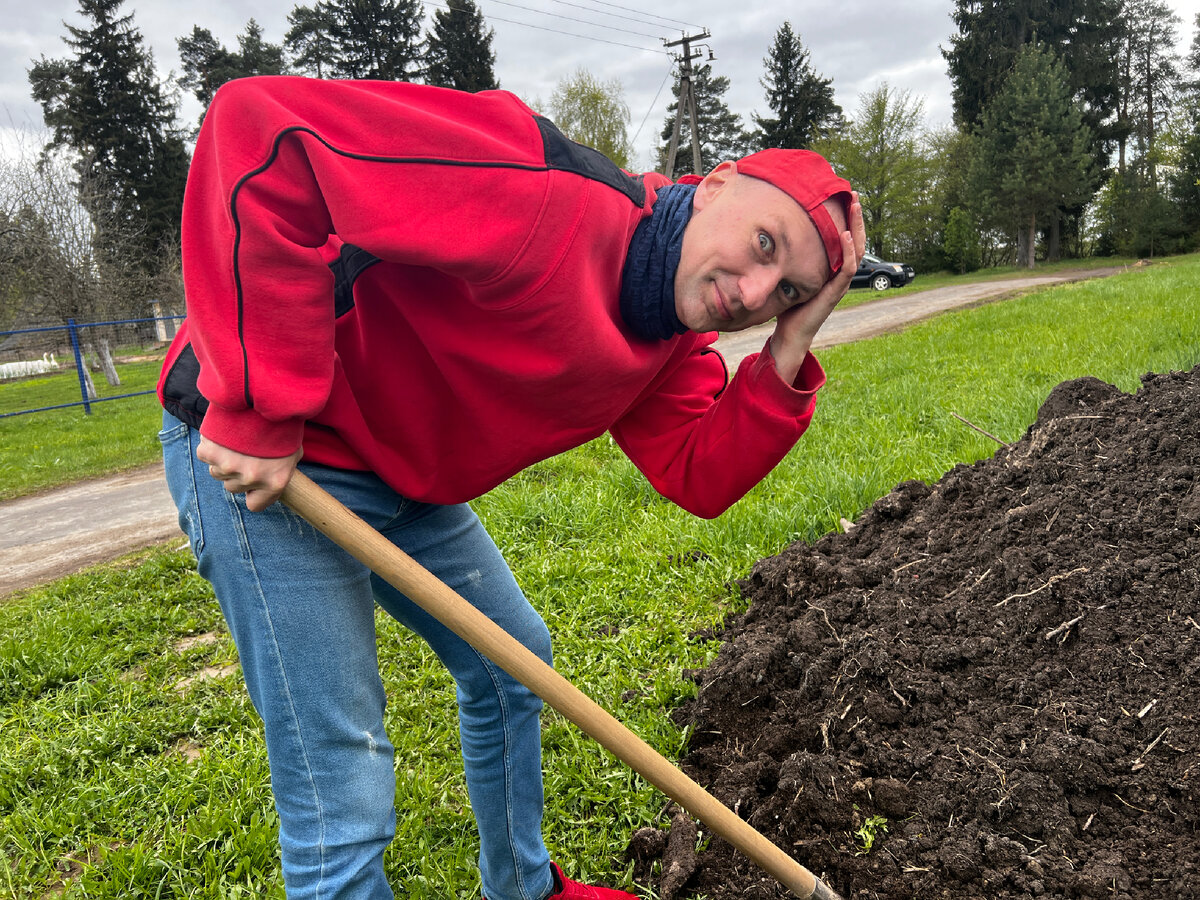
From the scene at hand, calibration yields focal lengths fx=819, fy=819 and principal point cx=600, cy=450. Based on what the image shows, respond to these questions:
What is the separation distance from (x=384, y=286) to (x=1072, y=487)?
2.29 metres

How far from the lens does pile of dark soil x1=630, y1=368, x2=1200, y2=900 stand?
1744 mm

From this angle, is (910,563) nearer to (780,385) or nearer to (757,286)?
(780,385)

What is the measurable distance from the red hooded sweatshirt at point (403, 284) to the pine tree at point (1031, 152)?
31.1 metres

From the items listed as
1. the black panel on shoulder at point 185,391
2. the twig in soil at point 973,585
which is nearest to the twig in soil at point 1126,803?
the twig in soil at point 973,585

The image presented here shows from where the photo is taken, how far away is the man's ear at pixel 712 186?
1.47 meters

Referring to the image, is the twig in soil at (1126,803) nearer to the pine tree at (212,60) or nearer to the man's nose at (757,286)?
the man's nose at (757,286)

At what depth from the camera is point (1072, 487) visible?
2639mm

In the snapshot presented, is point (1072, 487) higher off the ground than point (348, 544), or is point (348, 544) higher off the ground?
point (348, 544)

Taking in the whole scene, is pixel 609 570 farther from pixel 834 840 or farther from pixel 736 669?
pixel 834 840

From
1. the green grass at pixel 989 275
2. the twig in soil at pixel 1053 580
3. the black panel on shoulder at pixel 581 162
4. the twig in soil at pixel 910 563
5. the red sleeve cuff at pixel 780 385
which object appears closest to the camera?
the black panel on shoulder at pixel 581 162

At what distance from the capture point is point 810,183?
4.61ft

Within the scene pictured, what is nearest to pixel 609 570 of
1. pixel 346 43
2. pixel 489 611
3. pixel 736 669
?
pixel 736 669

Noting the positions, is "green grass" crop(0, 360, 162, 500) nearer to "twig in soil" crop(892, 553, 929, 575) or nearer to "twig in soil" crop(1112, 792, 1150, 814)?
"twig in soil" crop(892, 553, 929, 575)

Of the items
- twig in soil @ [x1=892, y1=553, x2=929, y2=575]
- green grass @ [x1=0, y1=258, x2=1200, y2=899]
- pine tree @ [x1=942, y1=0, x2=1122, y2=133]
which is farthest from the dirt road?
pine tree @ [x1=942, y1=0, x2=1122, y2=133]
